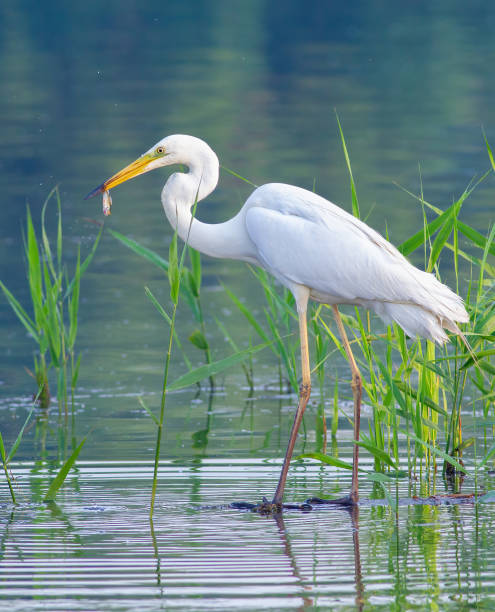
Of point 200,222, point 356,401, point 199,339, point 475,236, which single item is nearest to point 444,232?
point 475,236

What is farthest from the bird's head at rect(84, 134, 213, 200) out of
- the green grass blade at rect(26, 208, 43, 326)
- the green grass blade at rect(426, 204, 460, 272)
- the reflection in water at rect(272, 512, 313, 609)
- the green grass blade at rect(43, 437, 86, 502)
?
the reflection in water at rect(272, 512, 313, 609)

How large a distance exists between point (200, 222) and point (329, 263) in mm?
809

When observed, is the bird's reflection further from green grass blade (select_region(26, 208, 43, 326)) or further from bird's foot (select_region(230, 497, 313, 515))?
green grass blade (select_region(26, 208, 43, 326))

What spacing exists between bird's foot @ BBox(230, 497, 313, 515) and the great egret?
0.06m

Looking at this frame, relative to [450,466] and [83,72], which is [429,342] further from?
[83,72]

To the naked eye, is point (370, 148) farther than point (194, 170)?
Yes

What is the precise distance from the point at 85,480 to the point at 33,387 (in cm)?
259

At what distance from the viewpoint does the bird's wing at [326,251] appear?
21.9ft

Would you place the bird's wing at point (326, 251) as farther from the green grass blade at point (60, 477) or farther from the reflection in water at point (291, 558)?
the green grass blade at point (60, 477)

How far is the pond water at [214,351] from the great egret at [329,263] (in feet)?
2.66

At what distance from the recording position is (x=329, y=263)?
673cm

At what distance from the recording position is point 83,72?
30547 millimetres

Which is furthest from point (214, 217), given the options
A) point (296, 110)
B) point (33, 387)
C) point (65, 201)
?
point (296, 110)

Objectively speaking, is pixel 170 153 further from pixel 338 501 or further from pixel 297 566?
pixel 297 566
